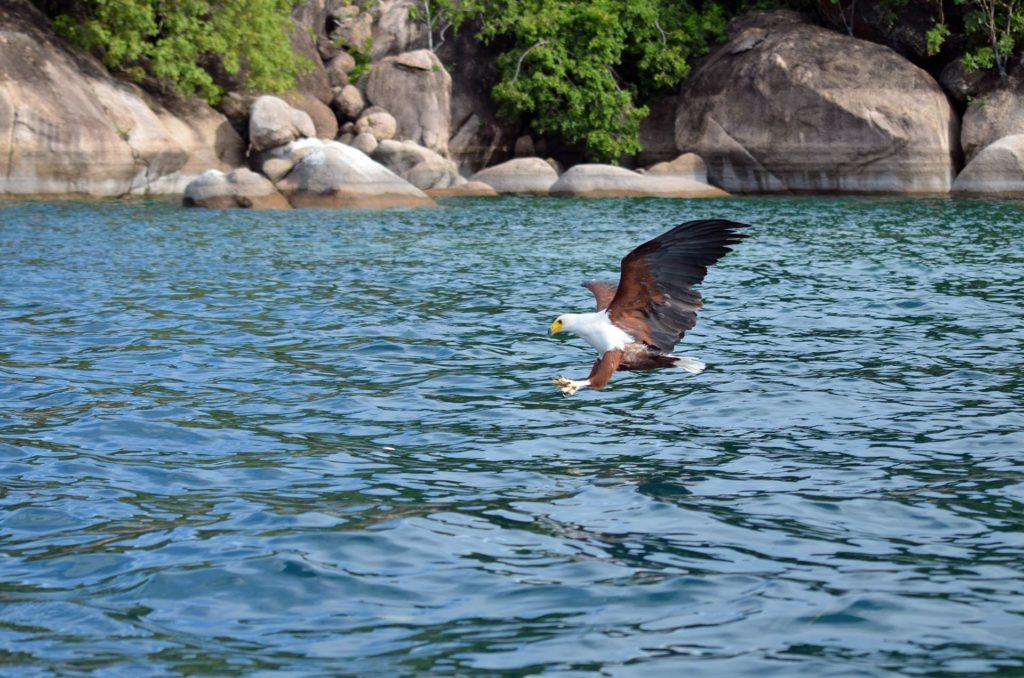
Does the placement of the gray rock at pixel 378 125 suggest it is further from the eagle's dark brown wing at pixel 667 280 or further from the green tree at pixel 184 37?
the eagle's dark brown wing at pixel 667 280

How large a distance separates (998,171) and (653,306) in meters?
25.8

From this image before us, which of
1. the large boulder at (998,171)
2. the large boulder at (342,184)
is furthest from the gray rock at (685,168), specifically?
the large boulder at (342,184)

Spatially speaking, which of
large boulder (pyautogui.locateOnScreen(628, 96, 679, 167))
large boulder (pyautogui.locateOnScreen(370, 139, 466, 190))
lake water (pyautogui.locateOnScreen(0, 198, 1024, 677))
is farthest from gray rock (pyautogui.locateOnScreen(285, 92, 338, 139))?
lake water (pyautogui.locateOnScreen(0, 198, 1024, 677))

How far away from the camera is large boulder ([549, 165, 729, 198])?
3253 cm

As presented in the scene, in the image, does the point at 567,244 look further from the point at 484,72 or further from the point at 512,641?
the point at 484,72

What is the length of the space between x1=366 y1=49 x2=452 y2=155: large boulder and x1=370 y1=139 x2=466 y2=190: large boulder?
2.53 metres

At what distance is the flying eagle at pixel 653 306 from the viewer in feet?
24.3

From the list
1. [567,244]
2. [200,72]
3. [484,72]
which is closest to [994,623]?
[567,244]

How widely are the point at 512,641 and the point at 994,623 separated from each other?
1.71 m

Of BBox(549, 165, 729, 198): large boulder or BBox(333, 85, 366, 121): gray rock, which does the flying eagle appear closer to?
BBox(549, 165, 729, 198): large boulder

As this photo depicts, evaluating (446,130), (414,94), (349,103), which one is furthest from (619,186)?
(349,103)

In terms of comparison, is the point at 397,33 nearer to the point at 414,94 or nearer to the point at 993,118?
the point at 414,94

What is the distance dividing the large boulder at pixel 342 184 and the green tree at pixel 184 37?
5482mm

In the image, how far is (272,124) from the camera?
31.4m
